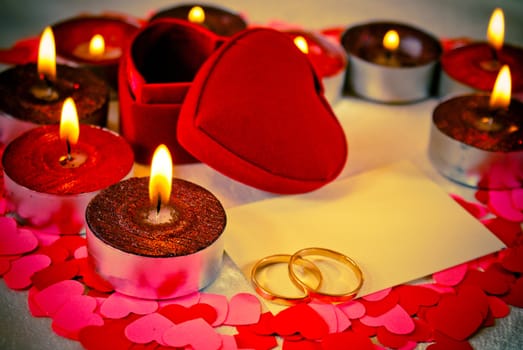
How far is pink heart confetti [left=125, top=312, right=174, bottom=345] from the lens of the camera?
0.83 m

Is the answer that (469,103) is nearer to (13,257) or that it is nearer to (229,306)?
(229,306)

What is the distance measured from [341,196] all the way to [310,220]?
0.08m

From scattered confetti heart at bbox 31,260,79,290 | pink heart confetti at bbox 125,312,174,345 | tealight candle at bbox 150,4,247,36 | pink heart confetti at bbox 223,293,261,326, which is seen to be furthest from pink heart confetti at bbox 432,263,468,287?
tealight candle at bbox 150,4,247,36

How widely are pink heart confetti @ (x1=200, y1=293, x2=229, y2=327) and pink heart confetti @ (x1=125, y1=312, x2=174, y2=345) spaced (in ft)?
0.18

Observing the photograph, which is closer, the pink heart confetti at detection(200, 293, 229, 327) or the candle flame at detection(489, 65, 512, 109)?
the pink heart confetti at detection(200, 293, 229, 327)

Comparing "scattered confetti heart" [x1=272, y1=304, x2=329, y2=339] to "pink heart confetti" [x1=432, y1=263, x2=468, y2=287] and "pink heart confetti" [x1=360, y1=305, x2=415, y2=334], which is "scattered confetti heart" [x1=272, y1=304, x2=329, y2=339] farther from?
"pink heart confetti" [x1=432, y1=263, x2=468, y2=287]

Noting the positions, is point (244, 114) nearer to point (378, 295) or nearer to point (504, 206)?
point (378, 295)

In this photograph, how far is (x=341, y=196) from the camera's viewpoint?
1094 millimetres

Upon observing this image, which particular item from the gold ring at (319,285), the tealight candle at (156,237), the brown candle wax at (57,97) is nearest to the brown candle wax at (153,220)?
the tealight candle at (156,237)

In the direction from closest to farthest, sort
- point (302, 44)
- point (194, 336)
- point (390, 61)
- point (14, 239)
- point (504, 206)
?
point (194, 336), point (14, 239), point (504, 206), point (302, 44), point (390, 61)

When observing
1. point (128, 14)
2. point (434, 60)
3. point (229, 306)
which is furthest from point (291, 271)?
point (128, 14)

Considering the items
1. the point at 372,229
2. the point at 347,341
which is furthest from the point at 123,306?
the point at 372,229

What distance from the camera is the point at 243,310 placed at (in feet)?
2.90

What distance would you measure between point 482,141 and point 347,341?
42cm
